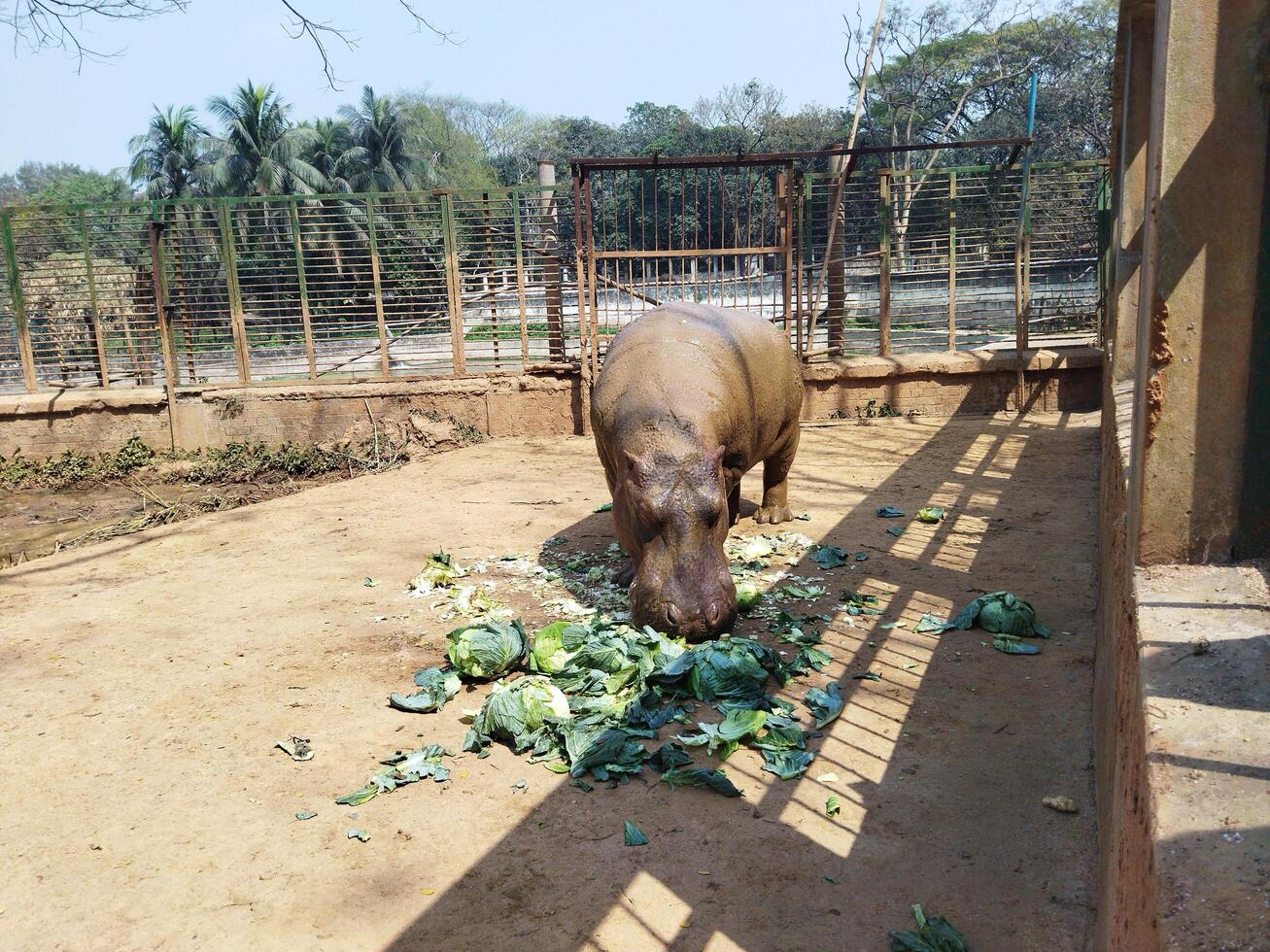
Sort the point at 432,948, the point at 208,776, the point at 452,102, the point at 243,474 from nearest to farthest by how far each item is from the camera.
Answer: the point at 432,948 < the point at 208,776 < the point at 243,474 < the point at 452,102

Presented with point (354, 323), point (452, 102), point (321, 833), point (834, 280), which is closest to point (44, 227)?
point (354, 323)

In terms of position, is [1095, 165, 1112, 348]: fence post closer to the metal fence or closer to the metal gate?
the metal fence

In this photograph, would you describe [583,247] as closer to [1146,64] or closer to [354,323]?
[354,323]

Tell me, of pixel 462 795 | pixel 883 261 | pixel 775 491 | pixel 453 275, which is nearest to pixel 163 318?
pixel 453 275

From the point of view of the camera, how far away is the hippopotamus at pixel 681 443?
19.0ft

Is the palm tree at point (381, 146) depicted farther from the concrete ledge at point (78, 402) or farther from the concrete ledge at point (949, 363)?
the concrete ledge at point (949, 363)

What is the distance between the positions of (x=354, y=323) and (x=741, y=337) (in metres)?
8.51

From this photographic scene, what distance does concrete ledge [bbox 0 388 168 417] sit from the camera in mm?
13969

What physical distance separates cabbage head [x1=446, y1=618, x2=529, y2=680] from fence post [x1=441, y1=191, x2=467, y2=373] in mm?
8865

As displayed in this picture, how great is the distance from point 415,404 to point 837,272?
6.30 metres

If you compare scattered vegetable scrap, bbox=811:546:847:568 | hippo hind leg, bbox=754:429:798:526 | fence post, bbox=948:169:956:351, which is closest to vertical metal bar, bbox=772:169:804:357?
fence post, bbox=948:169:956:351

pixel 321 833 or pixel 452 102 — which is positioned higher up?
pixel 452 102

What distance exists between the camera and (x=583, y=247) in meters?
13.4

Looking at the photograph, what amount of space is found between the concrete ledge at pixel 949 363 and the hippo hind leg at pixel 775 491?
17.5 ft
